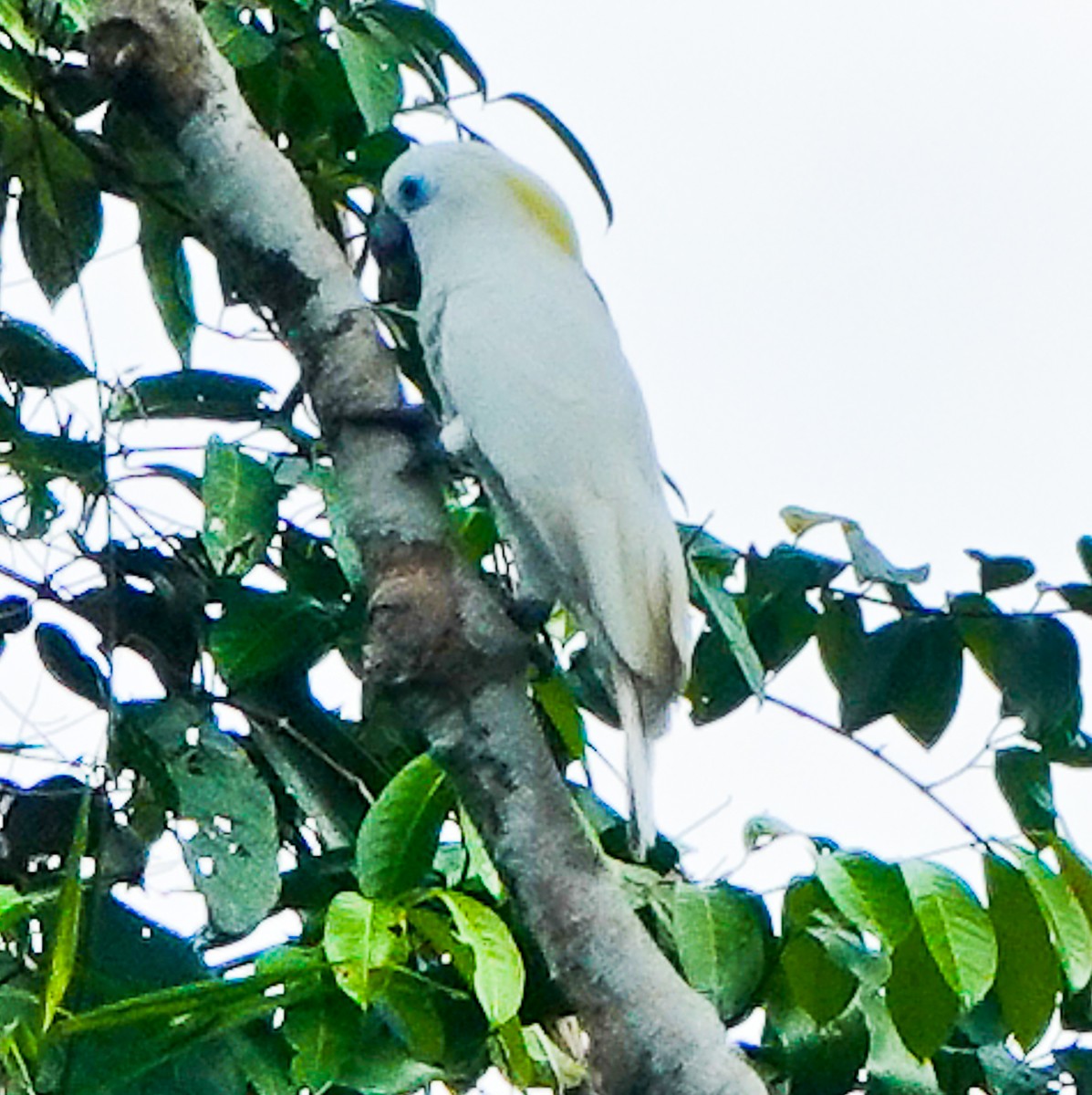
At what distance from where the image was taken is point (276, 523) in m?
1.26

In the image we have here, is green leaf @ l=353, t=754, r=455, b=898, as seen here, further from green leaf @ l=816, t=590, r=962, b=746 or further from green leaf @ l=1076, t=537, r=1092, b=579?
green leaf @ l=1076, t=537, r=1092, b=579

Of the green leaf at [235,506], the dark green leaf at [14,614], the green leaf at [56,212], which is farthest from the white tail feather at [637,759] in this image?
the green leaf at [56,212]

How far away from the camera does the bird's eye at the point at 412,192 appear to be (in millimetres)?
1543

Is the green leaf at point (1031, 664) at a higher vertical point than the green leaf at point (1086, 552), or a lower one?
lower

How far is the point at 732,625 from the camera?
4.07ft

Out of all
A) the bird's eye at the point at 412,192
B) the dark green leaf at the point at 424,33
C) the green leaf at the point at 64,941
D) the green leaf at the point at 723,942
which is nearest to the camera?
the green leaf at the point at 64,941

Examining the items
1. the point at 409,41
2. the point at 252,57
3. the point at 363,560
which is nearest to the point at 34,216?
the point at 252,57

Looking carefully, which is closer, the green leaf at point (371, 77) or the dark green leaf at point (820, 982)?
the dark green leaf at point (820, 982)

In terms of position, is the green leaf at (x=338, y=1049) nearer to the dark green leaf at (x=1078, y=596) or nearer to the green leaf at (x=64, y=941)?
the green leaf at (x=64, y=941)

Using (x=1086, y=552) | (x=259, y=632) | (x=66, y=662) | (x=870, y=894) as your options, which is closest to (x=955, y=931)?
(x=870, y=894)

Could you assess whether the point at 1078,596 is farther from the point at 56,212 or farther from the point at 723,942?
the point at 56,212

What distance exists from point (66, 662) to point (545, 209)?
1.80 feet

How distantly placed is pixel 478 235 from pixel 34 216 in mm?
341

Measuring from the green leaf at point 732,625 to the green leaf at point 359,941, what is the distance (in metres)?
0.32
